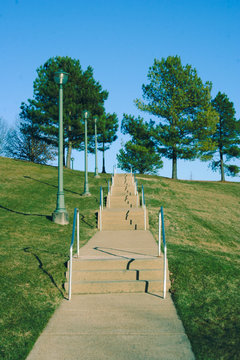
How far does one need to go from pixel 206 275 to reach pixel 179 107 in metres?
30.0

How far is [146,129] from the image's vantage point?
121 ft

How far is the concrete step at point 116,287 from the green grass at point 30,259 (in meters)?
0.40

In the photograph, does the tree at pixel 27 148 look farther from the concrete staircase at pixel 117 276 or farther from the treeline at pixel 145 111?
the concrete staircase at pixel 117 276

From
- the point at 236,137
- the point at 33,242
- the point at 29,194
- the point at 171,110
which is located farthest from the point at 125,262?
the point at 236,137

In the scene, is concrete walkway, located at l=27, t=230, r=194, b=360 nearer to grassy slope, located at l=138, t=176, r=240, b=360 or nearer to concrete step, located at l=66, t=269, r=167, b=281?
grassy slope, located at l=138, t=176, r=240, b=360

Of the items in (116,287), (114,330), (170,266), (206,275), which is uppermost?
(170,266)

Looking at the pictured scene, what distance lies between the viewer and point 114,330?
5281 mm

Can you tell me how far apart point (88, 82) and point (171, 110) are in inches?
459

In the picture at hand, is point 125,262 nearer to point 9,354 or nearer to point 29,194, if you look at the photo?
point 9,354

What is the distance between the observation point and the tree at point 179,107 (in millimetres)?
35062

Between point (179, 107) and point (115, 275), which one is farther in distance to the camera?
point (179, 107)

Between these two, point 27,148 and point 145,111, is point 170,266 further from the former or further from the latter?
point 27,148

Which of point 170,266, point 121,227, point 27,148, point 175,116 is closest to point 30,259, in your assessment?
point 170,266

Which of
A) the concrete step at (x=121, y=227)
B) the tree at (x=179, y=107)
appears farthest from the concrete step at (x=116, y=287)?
the tree at (x=179, y=107)
